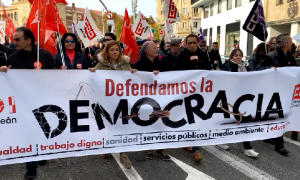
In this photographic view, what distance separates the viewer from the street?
3602 mm

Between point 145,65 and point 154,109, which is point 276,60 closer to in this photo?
point 145,65

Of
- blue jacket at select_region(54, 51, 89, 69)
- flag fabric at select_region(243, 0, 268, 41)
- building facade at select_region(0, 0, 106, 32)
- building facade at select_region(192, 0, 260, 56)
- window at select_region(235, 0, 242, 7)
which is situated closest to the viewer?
blue jacket at select_region(54, 51, 89, 69)

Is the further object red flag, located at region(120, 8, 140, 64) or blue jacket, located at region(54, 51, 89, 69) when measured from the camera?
red flag, located at region(120, 8, 140, 64)

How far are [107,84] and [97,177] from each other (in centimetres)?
123

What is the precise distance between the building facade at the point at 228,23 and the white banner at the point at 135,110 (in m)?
18.0

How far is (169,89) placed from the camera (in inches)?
145

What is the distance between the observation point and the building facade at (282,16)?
16.3 metres

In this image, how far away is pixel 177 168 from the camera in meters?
3.85

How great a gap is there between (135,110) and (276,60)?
259 cm

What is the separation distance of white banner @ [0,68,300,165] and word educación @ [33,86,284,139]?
1 cm

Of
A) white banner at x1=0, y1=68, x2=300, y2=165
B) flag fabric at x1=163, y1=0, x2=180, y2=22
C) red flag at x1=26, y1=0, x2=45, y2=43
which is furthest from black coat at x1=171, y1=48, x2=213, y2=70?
flag fabric at x1=163, y1=0, x2=180, y2=22

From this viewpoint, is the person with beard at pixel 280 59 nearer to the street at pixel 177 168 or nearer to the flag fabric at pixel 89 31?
the street at pixel 177 168

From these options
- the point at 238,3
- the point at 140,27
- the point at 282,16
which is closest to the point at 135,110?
the point at 140,27

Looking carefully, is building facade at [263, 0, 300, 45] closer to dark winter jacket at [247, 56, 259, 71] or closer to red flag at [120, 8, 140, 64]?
dark winter jacket at [247, 56, 259, 71]
